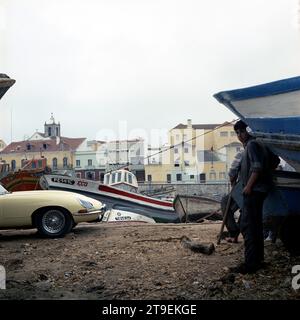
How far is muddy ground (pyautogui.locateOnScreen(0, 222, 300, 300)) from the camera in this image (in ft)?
16.1

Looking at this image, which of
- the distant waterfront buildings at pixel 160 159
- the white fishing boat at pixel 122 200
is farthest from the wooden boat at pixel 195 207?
the distant waterfront buildings at pixel 160 159

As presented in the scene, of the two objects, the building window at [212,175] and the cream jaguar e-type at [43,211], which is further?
the building window at [212,175]

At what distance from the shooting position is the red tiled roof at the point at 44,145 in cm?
6356

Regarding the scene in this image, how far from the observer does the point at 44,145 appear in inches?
2530

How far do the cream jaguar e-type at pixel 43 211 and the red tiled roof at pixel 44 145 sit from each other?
55.1m

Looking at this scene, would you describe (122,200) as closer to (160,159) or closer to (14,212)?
(14,212)

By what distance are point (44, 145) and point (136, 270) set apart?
60.2 meters

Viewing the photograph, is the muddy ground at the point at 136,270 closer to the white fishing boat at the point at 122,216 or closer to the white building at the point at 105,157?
the white fishing boat at the point at 122,216

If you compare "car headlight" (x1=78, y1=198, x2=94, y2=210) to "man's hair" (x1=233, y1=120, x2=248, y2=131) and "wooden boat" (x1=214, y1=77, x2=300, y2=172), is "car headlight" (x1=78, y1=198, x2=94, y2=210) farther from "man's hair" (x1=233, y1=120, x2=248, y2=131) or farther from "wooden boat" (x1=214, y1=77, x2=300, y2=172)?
"man's hair" (x1=233, y1=120, x2=248, y2=131)

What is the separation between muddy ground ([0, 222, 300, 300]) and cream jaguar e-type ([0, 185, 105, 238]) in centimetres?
32

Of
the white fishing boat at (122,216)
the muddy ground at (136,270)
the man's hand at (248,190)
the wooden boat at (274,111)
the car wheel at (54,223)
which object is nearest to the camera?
the muddy ground at (136,270)

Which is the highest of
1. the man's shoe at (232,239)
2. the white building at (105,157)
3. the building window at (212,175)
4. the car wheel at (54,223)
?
the white building at (105,157)

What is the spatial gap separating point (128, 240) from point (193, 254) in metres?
1.65
